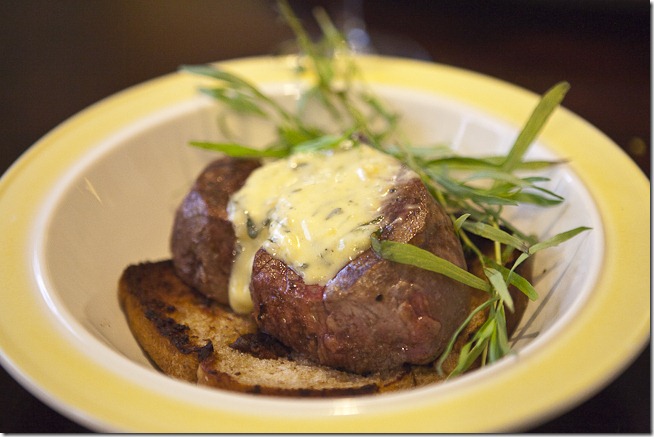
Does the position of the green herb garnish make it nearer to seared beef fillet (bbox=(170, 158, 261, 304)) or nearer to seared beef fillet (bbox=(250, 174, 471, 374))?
seared beef fillet (bbox=(250, 174, 471, 374))

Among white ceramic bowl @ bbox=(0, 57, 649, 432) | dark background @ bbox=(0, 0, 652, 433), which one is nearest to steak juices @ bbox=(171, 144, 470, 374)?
white ceramic bowl @ bbox=(0, 57, 649, 432)

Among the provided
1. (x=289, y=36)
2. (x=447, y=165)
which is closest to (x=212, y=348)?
(x=447, y=165)

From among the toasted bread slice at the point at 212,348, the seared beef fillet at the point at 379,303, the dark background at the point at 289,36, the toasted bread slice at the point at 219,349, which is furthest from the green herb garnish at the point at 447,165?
the dark background at the point at 289,36

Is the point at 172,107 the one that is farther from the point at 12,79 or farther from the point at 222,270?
the point at 12,79

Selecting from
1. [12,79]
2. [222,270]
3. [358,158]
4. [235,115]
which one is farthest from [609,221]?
[12,79]

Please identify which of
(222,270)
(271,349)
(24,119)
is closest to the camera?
(271,349)
